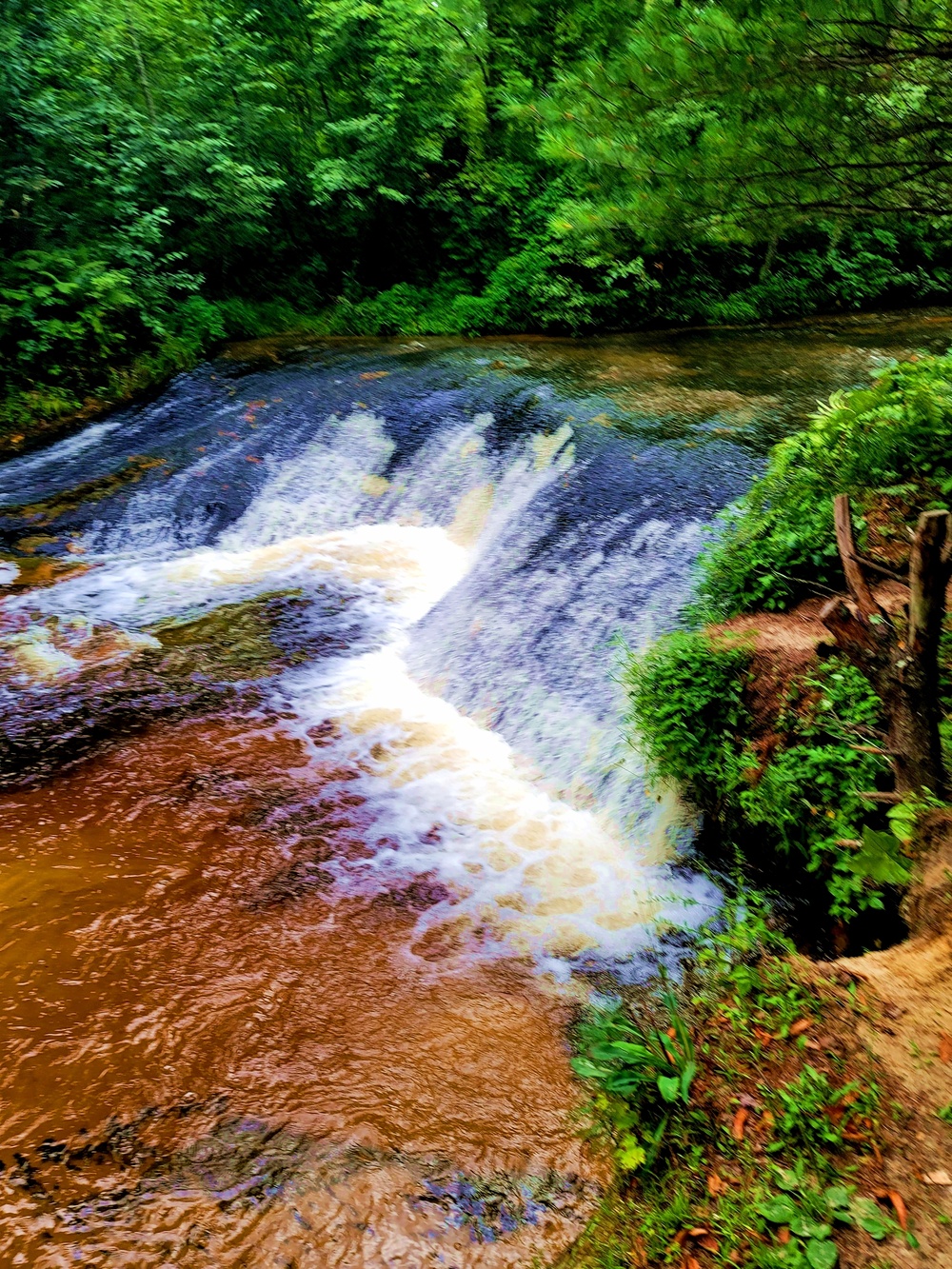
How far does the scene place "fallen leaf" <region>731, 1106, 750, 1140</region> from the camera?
280 cm

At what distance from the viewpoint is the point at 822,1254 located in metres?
2.29

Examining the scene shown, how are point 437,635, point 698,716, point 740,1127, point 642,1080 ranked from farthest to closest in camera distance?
point 437,635 → point 698,716 → point 642,1080 → point 740,1127

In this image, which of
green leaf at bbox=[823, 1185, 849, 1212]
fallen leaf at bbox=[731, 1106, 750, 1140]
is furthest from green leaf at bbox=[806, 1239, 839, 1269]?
fallen leaf at bbox=[731, 1106, 750, 1140]

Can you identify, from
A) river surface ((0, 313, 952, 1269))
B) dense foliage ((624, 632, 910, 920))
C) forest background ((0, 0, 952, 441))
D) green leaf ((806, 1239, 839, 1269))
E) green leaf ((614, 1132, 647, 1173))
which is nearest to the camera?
green leaf ((806, 1239, 839, 1269))

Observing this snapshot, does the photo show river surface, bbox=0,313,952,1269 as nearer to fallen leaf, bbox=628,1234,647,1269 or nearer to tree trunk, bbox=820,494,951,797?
fallen leaf, bbox=628,1234,647,1269

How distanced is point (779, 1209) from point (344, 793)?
3624 millimetres

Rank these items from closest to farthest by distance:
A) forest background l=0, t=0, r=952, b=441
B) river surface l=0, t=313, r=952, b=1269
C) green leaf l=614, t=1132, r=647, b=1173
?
green leaf l=614, t=1132, r=647, b=1173
river surface l=0, t=313, r=952, b=1269
forest background l=0, t=0, r=952, b=441

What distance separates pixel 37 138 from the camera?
10625mm

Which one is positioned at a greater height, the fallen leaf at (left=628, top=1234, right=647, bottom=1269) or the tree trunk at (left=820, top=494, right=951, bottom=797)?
the tree trunk at (left=820, top=494, right=951, bottom=797)

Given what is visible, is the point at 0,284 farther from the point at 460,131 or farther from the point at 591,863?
the point at 591,863

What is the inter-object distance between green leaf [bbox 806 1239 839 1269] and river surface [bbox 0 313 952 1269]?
0.96 meters

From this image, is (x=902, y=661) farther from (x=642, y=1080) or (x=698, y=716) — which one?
(x=642, y=1080)

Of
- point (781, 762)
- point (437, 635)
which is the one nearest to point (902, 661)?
point (781, 762)

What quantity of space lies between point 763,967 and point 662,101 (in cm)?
426
